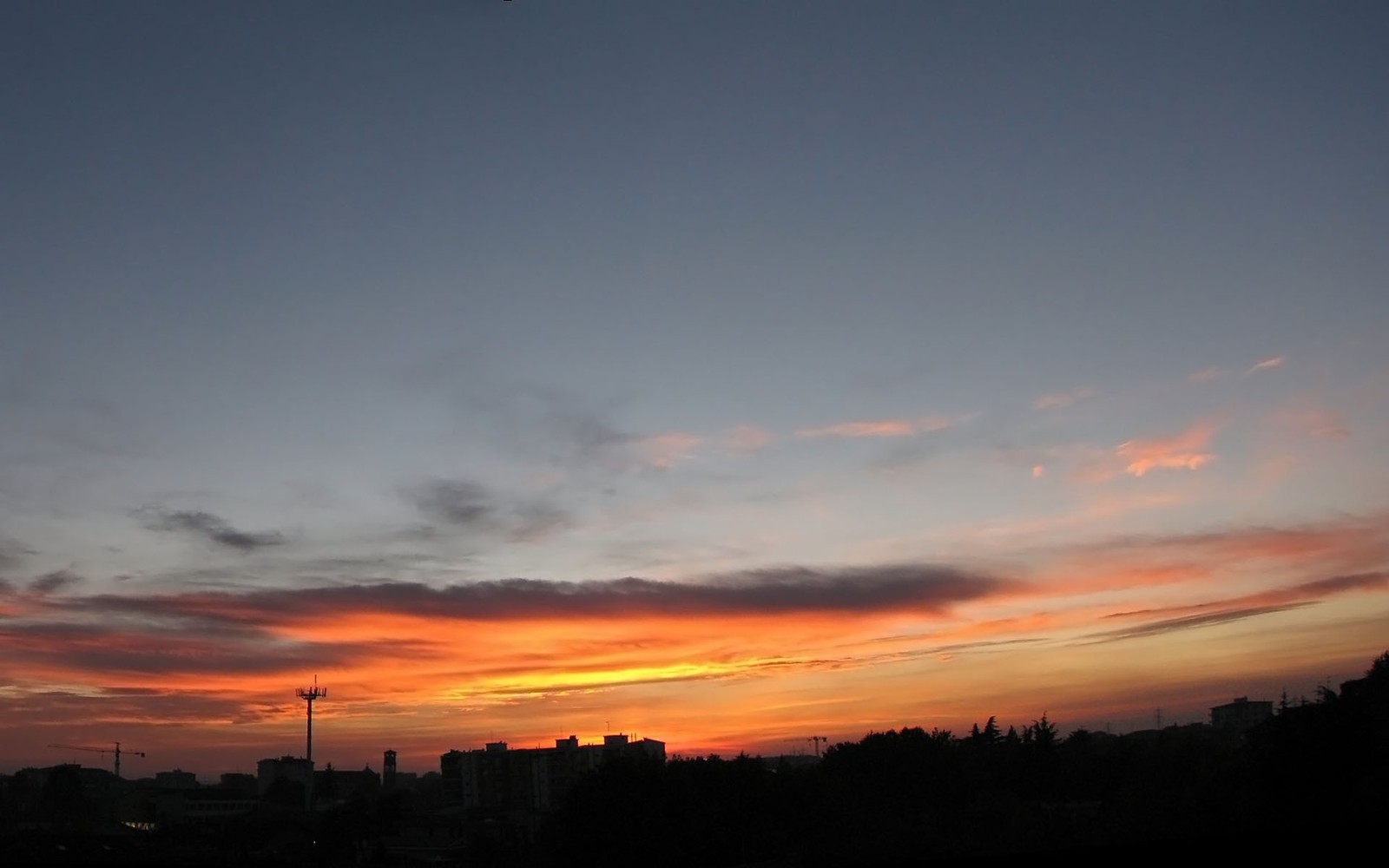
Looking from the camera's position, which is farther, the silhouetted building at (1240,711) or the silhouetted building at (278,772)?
the silhouetted building at (1240,711)

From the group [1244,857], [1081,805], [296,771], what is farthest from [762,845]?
[296,771]

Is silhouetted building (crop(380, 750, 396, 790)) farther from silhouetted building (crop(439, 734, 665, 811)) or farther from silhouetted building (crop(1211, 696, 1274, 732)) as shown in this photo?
silhouetted building (crop(1211, 696, 1274, 732))

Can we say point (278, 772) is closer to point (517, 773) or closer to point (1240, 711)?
point (517, 773)

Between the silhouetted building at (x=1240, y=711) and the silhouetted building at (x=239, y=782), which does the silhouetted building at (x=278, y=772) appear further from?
the silhouetted building at (x=1240, y=711)

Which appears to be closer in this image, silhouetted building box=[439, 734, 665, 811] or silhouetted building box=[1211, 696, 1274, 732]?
silhouetted building box=[439, 734, 665, 811]

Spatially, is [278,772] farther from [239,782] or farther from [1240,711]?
A: [1240,711]

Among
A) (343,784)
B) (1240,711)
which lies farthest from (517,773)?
(1240,711)

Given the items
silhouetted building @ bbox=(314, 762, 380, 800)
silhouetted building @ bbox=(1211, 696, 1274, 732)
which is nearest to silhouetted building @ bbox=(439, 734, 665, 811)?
silhouetted building @ bbox=(314, 762, 380, 800)

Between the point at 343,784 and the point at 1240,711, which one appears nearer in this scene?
the point at 343,784

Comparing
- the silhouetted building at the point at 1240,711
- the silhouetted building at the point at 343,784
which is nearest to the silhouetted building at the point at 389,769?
the silhouetted building at the point at 343,784

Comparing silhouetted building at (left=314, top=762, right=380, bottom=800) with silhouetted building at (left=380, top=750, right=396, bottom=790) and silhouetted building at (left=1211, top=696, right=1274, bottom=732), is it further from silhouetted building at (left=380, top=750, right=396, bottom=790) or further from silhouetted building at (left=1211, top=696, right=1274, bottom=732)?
silhouetted building at (left=1211, top=696, right=1274, bottom=732)

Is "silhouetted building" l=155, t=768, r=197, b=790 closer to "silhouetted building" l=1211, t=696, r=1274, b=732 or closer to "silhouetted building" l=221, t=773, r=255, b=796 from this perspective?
"silhouetted building" l=221, t=773, r=255, b=796

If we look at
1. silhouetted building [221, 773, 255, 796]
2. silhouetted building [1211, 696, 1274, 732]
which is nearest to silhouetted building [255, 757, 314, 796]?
silhouetted building [221, 773, 255, 796]

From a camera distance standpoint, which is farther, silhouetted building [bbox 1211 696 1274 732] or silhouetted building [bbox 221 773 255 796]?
silhouetted building [bbox 1211 696 1274 732]
